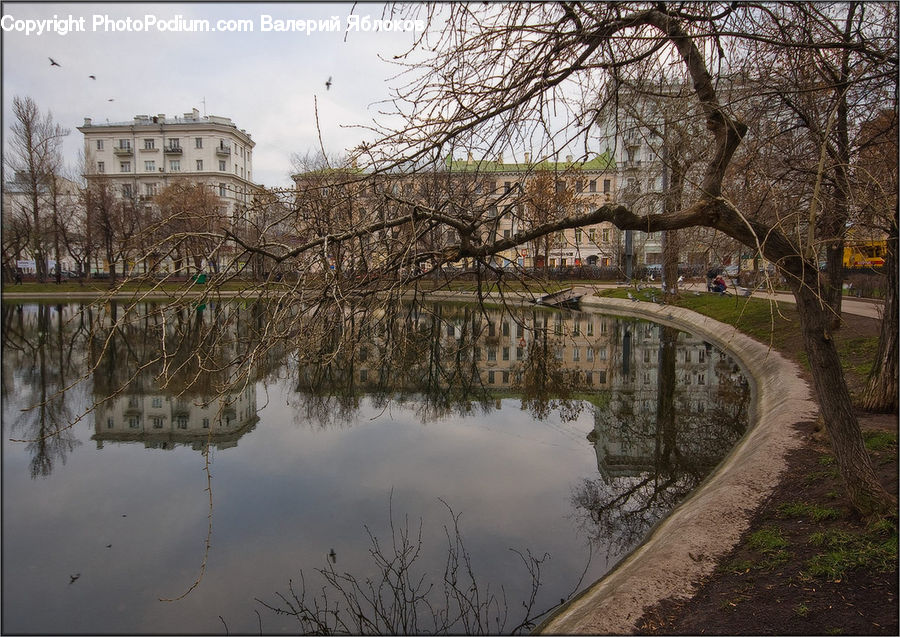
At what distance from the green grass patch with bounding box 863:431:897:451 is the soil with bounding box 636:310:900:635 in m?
1.10

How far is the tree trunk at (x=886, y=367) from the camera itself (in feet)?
23.8

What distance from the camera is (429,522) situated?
6.92 metres

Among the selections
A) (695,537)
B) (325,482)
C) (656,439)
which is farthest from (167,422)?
(695,537)

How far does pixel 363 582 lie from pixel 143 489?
13.4 ft

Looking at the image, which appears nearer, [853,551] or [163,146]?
[853,551]

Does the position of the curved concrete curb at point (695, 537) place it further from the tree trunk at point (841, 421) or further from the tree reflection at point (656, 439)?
the tree trunk at point (841, 421)

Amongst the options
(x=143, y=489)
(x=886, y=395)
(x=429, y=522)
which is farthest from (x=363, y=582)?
(x=886, y=395)

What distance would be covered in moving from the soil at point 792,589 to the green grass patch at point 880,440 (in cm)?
110

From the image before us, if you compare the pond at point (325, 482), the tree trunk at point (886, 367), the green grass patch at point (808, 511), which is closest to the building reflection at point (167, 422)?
the pond at point (325, 482)

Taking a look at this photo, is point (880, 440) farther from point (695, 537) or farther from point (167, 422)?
point (167, 422)

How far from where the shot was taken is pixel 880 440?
6.58 m

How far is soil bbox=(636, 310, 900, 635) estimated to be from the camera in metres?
3.62

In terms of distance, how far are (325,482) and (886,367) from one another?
7.64 meters

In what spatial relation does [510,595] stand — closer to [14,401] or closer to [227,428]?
[227,428]
